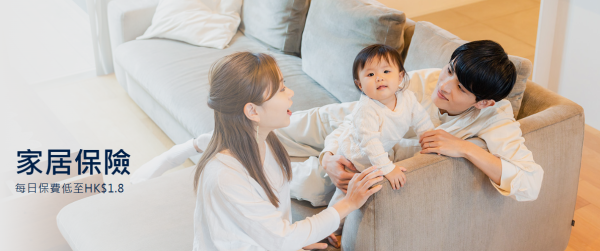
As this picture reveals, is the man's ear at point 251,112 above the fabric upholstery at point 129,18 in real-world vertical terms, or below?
above

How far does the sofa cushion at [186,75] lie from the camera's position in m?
2.34

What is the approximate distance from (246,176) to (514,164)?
0.70 m

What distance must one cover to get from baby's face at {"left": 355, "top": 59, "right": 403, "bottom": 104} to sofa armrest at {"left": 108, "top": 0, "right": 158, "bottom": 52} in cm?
204

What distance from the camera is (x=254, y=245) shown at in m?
1.28

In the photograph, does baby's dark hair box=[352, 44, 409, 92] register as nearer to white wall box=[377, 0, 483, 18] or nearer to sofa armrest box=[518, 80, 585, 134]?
sofa armrest box=[518, 80, 585, 134]

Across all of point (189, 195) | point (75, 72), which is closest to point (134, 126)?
point (75, 72)

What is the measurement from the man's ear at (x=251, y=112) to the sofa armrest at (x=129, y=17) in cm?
208

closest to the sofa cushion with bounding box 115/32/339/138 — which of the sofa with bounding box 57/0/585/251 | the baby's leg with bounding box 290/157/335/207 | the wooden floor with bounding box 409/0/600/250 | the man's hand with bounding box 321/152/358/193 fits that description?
the sofa with bounding box 57/0/585/251

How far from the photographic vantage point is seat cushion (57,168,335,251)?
5.30 ft

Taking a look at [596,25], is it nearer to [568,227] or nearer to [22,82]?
[568,227]

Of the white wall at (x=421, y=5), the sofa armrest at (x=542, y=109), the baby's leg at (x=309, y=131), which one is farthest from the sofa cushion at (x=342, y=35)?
the white wall at (x=421, y=5)

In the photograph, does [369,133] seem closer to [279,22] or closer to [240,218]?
[240,218]

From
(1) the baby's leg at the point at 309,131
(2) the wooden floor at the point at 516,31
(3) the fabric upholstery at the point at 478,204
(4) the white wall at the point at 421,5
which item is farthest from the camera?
(4) the white wall at the point at 421,5

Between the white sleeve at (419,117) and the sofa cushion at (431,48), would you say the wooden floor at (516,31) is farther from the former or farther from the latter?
the white sleeve at (419,117)
